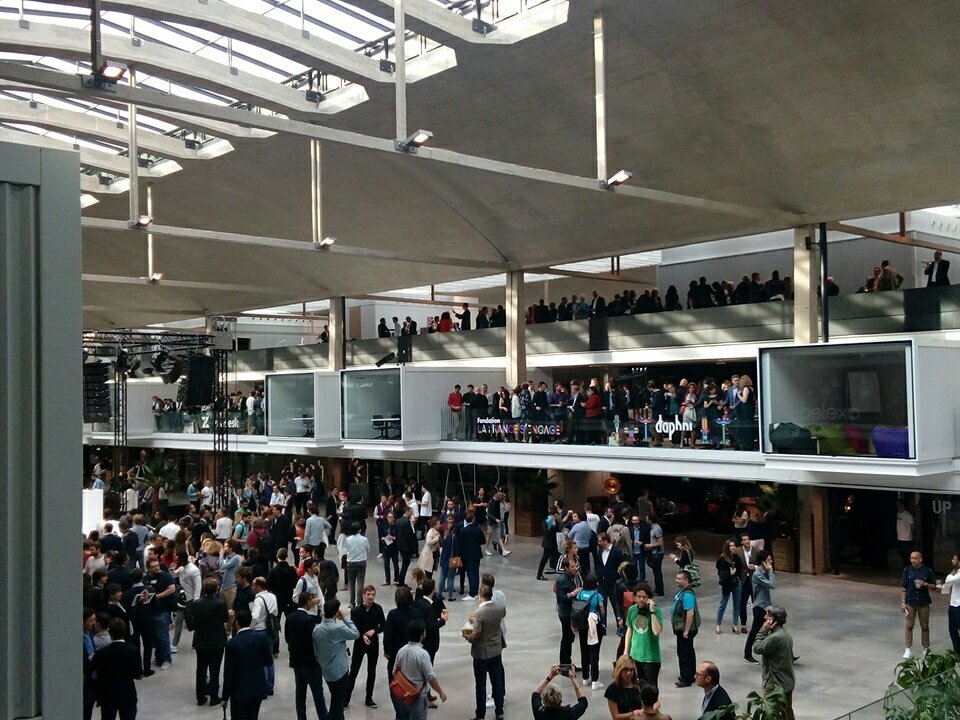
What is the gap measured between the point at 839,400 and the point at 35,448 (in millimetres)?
13461

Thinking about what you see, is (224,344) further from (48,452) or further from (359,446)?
(48,452)

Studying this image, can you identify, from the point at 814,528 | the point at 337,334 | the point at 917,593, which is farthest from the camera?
the point at 337,334

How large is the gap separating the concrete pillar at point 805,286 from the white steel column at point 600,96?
6581 millimetres

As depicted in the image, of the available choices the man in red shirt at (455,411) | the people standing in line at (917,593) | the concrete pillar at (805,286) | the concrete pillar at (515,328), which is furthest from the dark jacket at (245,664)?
the concrete pillar at (515,328)

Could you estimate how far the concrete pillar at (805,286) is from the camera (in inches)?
740

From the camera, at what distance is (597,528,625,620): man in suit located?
40.9 feet

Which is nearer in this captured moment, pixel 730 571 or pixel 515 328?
pixel 730 571

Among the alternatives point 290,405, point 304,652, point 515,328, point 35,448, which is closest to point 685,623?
point 304,652

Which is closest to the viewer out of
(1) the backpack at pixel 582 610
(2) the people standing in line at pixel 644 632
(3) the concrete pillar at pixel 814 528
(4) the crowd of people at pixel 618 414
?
(2) the people standing in line at pixel 644 632

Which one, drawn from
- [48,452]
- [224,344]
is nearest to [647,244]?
[224,344]

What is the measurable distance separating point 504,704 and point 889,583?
10.8 metres

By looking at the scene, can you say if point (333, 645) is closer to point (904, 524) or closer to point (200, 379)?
point (904, 524)

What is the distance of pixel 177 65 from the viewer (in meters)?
17.6

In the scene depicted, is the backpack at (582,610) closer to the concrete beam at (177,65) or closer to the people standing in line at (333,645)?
the people standing in line at (333,645)
